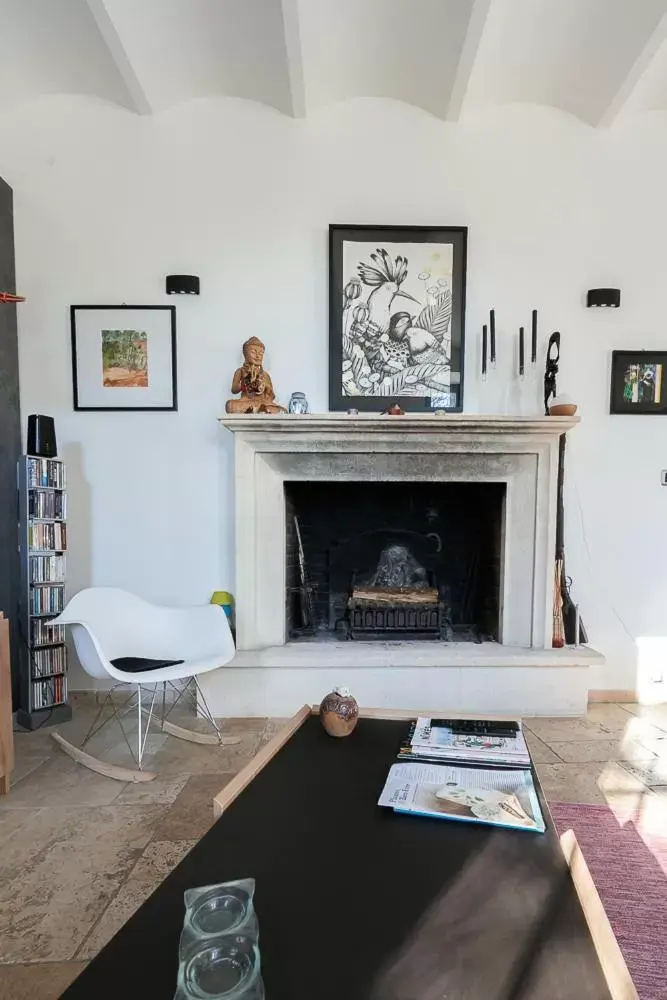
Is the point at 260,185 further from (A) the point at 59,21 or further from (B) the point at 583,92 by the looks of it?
(B) the point at 583,92

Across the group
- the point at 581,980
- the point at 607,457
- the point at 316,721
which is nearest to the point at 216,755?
the point at 316,721

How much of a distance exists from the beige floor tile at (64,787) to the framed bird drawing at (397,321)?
2.03 meters

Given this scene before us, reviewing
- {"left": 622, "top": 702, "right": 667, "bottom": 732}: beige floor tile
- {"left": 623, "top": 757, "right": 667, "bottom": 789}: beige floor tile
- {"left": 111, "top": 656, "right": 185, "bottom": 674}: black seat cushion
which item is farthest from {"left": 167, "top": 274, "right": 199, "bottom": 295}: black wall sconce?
{"left": 622, "top": 702, "right": 667, "bottom": 732}: beige floor tile

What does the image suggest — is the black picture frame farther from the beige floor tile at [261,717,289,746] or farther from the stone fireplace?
the beige floor tile at [261,717,289,746]

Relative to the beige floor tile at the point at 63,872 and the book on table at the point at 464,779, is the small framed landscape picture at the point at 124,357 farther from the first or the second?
the book on table at the point at 464,779

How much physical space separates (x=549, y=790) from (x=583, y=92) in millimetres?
3247

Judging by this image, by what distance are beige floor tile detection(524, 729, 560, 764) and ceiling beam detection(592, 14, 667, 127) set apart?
311 cm

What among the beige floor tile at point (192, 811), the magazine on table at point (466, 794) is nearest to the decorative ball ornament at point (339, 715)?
the magazine on table at point (466, 794)

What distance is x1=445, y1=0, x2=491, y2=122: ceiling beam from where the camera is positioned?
2420 mm

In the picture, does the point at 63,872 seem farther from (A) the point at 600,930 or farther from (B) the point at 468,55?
(B) the point at 468,55

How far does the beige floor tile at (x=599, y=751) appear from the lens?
2441 millimetres

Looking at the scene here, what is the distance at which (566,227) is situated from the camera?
10.4ft

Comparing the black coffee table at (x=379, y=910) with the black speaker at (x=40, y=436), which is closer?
the black coffee table at (x=379, y=910)

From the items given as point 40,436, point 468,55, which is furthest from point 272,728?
point 468,55
